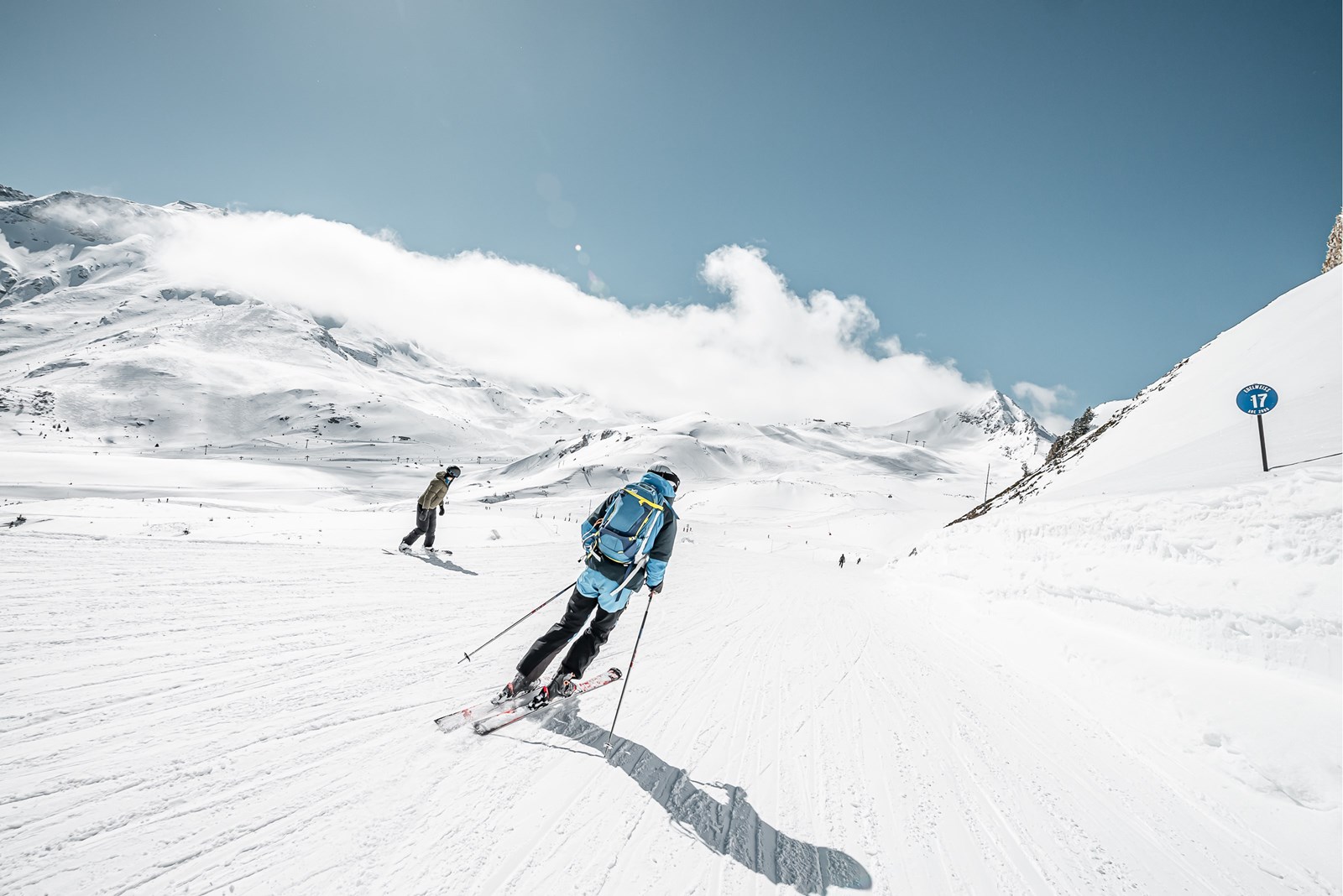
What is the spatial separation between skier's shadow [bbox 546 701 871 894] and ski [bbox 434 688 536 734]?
0.66 metres

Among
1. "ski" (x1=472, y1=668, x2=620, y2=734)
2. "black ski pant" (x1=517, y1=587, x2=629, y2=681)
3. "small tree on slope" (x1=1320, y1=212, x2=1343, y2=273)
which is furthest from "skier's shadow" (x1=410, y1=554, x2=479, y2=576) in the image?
"small tree on slope" (x1=1320, y1=212, x2=1343, y2=273)

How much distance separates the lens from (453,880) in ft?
8.14

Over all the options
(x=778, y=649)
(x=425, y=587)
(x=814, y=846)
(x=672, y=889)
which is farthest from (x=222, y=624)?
(x=778, y=649)

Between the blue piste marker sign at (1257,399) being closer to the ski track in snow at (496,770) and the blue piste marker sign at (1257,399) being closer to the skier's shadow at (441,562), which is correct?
the ski track in snow at (496,770)

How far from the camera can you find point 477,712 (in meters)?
4.01

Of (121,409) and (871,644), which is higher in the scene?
(121,409)

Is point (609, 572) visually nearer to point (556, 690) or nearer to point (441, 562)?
point (556, 690)

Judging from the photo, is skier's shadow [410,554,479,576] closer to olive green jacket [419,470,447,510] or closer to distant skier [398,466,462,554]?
distant skier [398,466,462,554]

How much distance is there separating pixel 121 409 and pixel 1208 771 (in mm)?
249925

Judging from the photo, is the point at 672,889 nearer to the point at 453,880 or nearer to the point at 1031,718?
the point at 453,880

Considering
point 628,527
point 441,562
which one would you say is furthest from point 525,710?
point 441,562

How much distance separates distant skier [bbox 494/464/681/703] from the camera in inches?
176

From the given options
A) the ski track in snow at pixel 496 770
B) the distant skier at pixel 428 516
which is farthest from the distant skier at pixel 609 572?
the distant skier at pixel 428 516

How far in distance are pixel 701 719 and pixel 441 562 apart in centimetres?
664
